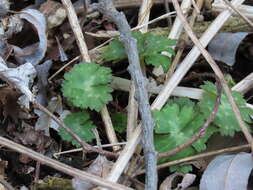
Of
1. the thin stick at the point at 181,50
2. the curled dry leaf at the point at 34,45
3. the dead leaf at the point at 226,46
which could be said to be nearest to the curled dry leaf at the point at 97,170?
the thin stick at the point at 181,50

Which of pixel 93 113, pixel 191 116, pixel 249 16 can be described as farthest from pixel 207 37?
pixel 93 113

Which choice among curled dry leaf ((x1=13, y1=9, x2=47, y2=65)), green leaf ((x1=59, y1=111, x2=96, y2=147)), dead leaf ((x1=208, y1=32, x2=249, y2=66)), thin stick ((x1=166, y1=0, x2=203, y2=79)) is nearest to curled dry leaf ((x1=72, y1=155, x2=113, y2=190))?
green leaf ((x1=59, y1=111, x2=96, y2=147))

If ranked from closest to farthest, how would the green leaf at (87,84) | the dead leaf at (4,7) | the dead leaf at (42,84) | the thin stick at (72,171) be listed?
the thin stick at (72,171) < the green leaf at (87,84) < the dead leaf at (42,84) < the dead leaf at (4,7)

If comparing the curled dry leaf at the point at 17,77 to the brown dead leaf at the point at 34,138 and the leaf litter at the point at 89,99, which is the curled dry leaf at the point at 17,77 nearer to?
the leaf litter at the point at 89,99

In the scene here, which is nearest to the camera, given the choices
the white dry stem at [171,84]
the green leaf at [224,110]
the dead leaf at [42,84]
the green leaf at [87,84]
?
the white dry stem at [171,84]

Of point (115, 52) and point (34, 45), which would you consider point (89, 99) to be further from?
point (34, 45)

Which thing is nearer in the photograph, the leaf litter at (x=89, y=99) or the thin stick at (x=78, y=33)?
the leaf litter at (x=89, y=99)
